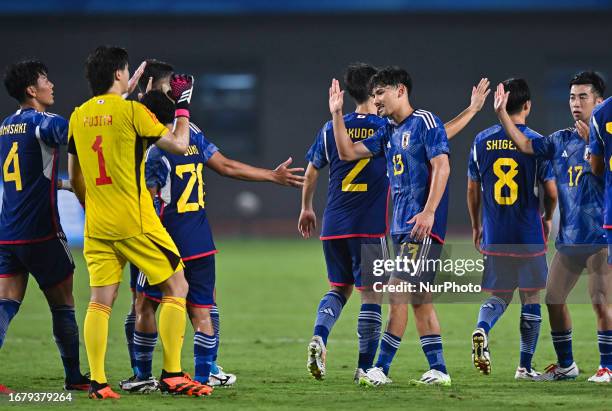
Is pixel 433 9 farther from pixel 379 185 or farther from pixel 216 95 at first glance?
pixel 379 185

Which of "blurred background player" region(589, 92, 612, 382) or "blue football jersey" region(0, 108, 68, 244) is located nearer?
"blurred background player" region(589, 92, 612, 382)

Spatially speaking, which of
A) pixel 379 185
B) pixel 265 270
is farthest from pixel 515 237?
pixel 265 270

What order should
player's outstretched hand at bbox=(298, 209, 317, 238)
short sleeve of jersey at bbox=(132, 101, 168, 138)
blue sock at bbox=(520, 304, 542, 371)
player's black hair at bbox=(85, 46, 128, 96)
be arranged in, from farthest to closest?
player's outstretched hand at bbox=(298, 209, 317, 238), blue sock at bbox=(520, 304, 542, 371), player's black hair at bbox=(85, 46, 128, 96), short sleeve of jersey at bbox=(132, 101, 168, 138)

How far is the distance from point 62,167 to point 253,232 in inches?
212

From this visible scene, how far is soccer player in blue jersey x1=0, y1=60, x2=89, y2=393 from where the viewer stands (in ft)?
24.5

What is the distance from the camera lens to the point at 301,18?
2873 centimetres

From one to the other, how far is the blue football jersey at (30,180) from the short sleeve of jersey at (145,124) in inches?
34.7

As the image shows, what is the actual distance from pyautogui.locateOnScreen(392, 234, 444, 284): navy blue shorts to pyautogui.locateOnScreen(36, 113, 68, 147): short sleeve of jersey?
8.23ft

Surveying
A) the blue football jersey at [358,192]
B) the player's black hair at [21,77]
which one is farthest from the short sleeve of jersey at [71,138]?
the blue football jersey at [358,192]

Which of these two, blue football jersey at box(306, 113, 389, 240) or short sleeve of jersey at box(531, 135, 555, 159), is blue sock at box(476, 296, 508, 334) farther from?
short sleeve of jersey at box(531, 135, 555, 159)

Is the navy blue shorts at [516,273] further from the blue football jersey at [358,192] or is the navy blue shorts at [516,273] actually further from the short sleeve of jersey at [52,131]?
the short sleeve of jersey at [52,131]

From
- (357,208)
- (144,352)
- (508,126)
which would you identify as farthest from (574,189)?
(144,352)

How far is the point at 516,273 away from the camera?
8383 mm

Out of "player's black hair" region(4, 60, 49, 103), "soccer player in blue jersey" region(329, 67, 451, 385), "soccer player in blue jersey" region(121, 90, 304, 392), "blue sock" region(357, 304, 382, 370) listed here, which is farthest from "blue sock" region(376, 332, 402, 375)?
"player's black hair" region(4, 60, 49, 103)
